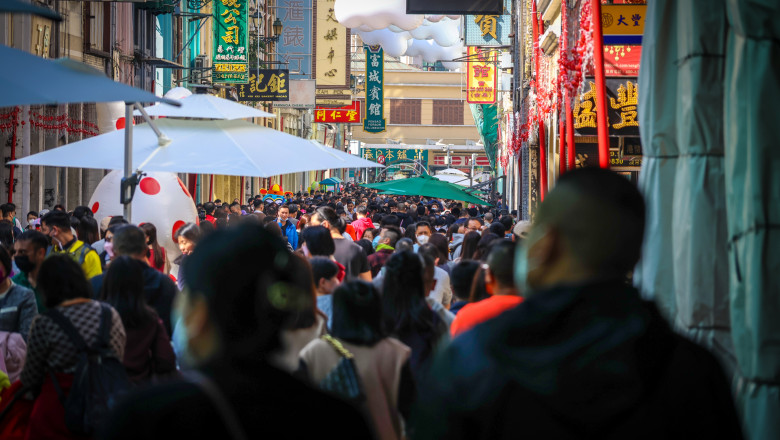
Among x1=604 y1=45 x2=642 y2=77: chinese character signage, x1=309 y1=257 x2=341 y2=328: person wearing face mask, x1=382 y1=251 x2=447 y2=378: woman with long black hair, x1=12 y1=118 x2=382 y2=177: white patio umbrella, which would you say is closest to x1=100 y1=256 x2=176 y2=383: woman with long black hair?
x1=309 y1=257 x2=341 y2=328: person wearing face mask

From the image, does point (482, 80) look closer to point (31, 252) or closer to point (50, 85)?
point (31, 252)

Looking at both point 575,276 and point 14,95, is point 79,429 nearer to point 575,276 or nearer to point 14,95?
point 14,95

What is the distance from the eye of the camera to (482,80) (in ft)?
126

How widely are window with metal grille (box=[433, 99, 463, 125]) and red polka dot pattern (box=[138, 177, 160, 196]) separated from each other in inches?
3125

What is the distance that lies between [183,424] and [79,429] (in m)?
3.05

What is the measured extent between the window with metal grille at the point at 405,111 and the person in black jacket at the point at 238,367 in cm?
8865

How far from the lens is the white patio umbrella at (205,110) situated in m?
9.56

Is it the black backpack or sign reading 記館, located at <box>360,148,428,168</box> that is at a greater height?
sign reading 記館, located at <box>360,148,428,168</box>

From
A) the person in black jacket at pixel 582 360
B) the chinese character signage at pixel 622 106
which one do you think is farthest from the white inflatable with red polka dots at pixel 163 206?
the person in black jacket at pixel 582 360

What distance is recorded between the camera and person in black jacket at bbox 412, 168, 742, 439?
206 cm

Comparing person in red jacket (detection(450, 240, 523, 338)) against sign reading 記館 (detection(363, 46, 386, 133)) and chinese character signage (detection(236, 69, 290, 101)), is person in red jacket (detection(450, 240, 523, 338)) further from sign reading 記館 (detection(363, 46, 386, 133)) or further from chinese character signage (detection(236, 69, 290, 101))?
sign reading 記館 (detection(363, 46, 386, 133))

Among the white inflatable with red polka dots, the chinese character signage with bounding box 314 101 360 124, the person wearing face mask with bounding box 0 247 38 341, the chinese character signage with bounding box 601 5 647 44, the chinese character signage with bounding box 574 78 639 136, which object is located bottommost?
the person wearing face mask with bounding box 0 247 38 341

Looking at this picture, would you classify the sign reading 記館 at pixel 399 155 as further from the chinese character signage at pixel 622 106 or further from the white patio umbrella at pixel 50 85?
the white patio umbrella at pixel 50 85

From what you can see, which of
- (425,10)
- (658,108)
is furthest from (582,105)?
(658,108)
